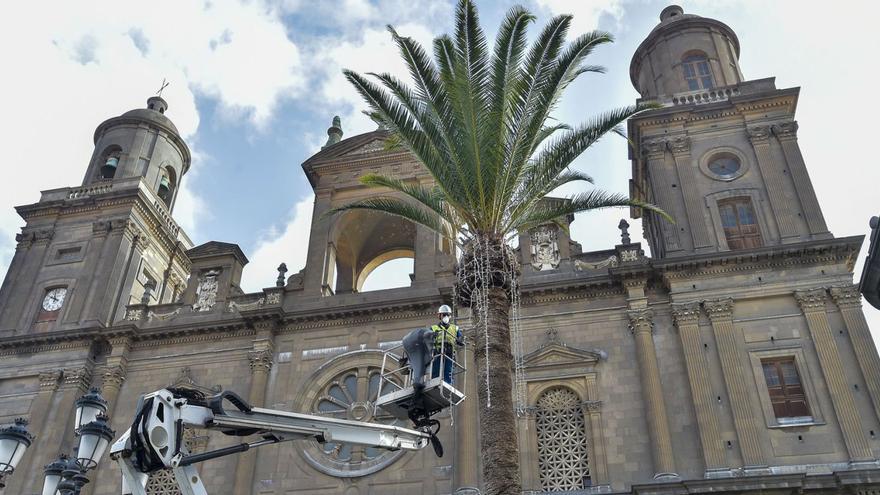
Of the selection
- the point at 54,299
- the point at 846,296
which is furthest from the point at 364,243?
the point at 846,296

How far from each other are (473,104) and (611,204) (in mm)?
3743

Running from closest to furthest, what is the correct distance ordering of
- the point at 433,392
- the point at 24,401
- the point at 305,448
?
the point at 433,392, the point at 305,448, the point at 24,401

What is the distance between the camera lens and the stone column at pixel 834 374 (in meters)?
20.9

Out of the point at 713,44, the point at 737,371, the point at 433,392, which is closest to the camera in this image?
the point at 433,392

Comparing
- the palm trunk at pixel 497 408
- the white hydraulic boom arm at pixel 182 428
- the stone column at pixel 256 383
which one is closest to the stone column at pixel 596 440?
the palm trunk at pixel 497 408

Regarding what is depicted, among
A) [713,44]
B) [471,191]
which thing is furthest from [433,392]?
[713,44]

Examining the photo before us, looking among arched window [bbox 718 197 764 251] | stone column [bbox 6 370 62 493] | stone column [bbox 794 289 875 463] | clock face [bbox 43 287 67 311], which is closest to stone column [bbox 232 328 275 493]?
stone column [bbox 6 370 62 493]

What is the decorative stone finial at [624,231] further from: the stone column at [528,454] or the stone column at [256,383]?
the stone column at [256,383]

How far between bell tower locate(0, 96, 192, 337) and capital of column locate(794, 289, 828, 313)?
2283 centimetres

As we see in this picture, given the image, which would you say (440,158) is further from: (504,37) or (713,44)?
(713,44)

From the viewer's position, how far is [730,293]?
24.2m

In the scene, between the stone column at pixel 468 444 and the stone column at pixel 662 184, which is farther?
the stone column at pixel 662 184

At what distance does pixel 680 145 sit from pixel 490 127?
14.0 metres

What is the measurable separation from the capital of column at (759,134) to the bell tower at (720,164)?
3 centimetres
